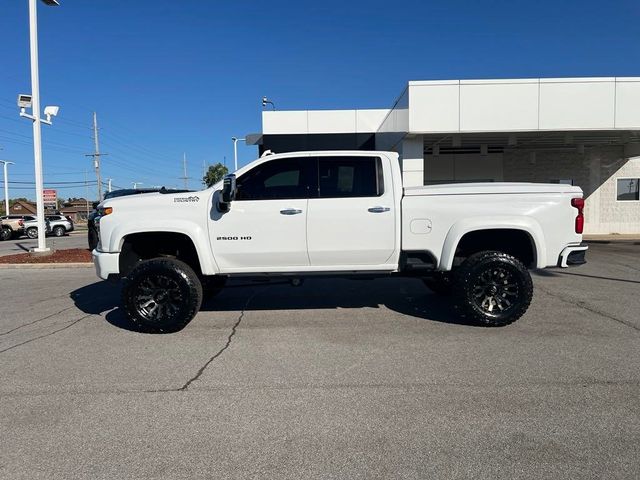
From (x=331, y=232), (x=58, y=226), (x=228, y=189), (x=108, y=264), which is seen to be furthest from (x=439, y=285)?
(x=58, y=226)

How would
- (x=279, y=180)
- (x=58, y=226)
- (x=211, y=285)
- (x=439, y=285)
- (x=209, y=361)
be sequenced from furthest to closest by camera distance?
(x=58, y=226), (x=439, y=285), (x=211, y=285), (x=279, y=180), (x=209, y=361)

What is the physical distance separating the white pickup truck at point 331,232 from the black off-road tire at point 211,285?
718mm

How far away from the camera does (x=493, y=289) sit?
6180 millimetres

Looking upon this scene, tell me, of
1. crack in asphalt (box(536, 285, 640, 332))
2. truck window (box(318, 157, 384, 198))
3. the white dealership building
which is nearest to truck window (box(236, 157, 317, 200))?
truck window (box(318, 157, 384, 198))

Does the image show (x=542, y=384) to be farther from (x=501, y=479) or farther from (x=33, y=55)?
(x=33, y=55)

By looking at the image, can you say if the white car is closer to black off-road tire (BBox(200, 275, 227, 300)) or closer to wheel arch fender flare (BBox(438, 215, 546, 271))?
black off-road tire (BBox(200, 275, 227, 300))

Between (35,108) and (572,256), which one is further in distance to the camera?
(35,108)

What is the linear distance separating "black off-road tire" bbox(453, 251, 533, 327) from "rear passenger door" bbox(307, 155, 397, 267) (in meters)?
1.02

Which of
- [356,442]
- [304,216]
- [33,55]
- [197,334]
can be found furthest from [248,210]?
[33,55]

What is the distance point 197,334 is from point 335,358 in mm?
1966

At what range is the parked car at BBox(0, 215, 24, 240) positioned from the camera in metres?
27.8

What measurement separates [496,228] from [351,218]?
182 cm

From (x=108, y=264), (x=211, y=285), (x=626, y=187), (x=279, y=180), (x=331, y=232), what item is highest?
(x=626, y=187)

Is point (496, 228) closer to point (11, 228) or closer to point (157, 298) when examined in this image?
point (157, 298)
